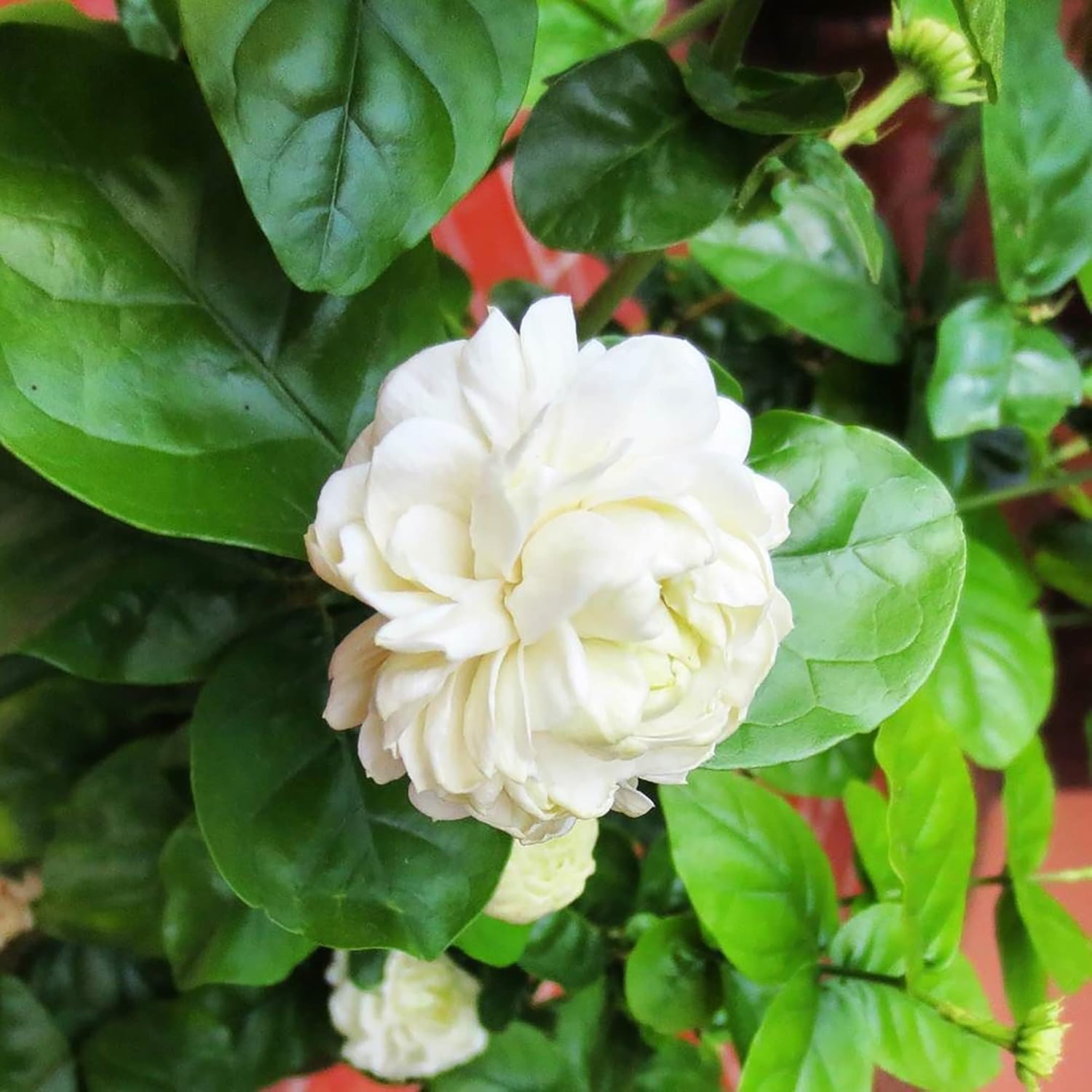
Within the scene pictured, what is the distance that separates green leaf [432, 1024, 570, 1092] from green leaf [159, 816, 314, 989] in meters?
0.16

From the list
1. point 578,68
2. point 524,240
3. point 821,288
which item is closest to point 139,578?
point 578,68

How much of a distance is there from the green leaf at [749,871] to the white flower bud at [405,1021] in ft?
0.56

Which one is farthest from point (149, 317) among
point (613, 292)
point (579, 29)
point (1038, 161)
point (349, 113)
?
point (1038, 161)

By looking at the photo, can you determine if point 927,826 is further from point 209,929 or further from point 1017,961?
point 209,929

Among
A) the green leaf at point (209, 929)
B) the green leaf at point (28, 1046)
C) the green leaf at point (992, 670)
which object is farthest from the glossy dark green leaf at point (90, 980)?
the green leaf at point (992, 670)

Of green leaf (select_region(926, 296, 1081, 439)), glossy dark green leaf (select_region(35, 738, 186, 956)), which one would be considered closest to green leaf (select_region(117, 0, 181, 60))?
glossy dark green leaf (select_region(35, 738, 186, 956))

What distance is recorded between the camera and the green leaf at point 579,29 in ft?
A: 1.68

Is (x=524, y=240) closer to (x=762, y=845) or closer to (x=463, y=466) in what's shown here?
(x=762, y=845)

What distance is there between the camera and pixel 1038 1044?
0.47 meters

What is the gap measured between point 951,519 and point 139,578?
0.32m

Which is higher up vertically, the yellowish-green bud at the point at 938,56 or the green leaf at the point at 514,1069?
the yellowish-green bud at the point at 938,56

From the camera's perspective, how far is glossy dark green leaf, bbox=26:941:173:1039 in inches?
24.7

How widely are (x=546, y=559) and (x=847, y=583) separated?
0.55 feet

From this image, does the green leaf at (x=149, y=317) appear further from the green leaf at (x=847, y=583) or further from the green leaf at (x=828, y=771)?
the green leaf at (x=828, y=771)
